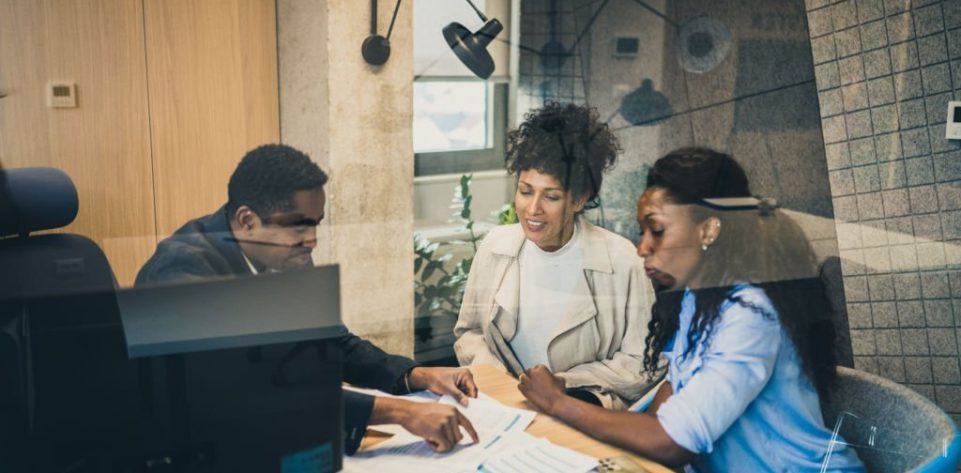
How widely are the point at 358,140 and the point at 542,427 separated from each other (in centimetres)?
67

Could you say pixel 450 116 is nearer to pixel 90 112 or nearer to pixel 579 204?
pixel 579 204

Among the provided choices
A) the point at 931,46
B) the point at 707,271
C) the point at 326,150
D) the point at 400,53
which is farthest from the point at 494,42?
the point at 931,46

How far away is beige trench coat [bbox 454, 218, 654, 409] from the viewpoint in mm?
1709

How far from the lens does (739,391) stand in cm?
160

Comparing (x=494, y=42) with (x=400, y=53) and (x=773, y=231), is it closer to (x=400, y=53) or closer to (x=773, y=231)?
(x=400, y=53)

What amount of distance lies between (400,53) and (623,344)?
76 cm

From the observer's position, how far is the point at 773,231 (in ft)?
5.90

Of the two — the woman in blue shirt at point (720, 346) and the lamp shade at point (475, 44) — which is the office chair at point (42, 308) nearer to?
the lamp shade at point (475, 44)

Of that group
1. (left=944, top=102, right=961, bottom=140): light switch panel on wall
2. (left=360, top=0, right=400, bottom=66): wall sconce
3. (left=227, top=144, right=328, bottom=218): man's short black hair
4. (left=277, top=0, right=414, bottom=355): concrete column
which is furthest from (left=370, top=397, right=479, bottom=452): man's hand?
(left=944, top=102, right=961, bottom=140): light switch panel on wall

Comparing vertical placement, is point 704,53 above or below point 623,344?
above

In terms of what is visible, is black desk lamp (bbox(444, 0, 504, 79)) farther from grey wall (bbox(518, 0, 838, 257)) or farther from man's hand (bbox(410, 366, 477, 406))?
man's hand (bbox(410, 366, 477, 406))

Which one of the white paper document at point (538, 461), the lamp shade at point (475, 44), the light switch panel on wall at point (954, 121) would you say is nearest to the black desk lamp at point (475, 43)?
the lamp shade at point (475, 44)

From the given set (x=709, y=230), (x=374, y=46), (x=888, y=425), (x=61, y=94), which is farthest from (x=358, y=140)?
(x=888, y=425)

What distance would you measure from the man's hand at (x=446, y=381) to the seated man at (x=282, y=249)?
0.13 feet
